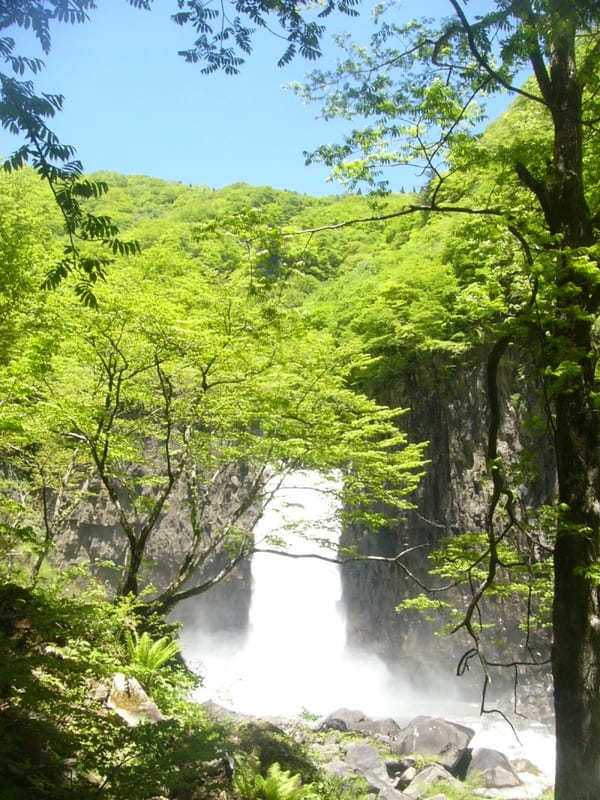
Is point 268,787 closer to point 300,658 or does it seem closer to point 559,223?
point 559,223

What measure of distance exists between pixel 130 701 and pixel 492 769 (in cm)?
730

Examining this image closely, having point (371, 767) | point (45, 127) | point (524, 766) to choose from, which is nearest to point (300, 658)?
point (371, 767)

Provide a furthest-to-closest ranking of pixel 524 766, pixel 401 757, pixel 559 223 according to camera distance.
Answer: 1. pixel 401 757
2. pixel 524 766
3. pixel 559 223

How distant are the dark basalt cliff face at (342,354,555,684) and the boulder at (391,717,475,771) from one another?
3.80m

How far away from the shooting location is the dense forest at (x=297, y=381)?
12.2 ft

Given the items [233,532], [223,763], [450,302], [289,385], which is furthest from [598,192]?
[450,302]

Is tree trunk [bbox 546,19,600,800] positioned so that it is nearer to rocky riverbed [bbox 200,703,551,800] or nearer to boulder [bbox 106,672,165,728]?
boulder [bbox 106,672,165,728]

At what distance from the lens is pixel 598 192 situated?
555 centimetres

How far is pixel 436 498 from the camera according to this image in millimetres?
16469

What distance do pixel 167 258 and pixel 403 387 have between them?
30.3 feet

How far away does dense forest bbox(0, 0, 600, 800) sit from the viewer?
3723mm

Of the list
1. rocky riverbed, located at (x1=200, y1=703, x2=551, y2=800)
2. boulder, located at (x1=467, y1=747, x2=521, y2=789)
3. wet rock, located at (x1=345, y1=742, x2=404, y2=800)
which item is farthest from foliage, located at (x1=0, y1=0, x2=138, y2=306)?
boulder, located at (x1=467, y1=747, x2=521, y2=789)

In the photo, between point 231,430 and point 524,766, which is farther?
point 524,766

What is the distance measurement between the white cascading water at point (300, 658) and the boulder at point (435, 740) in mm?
2725
